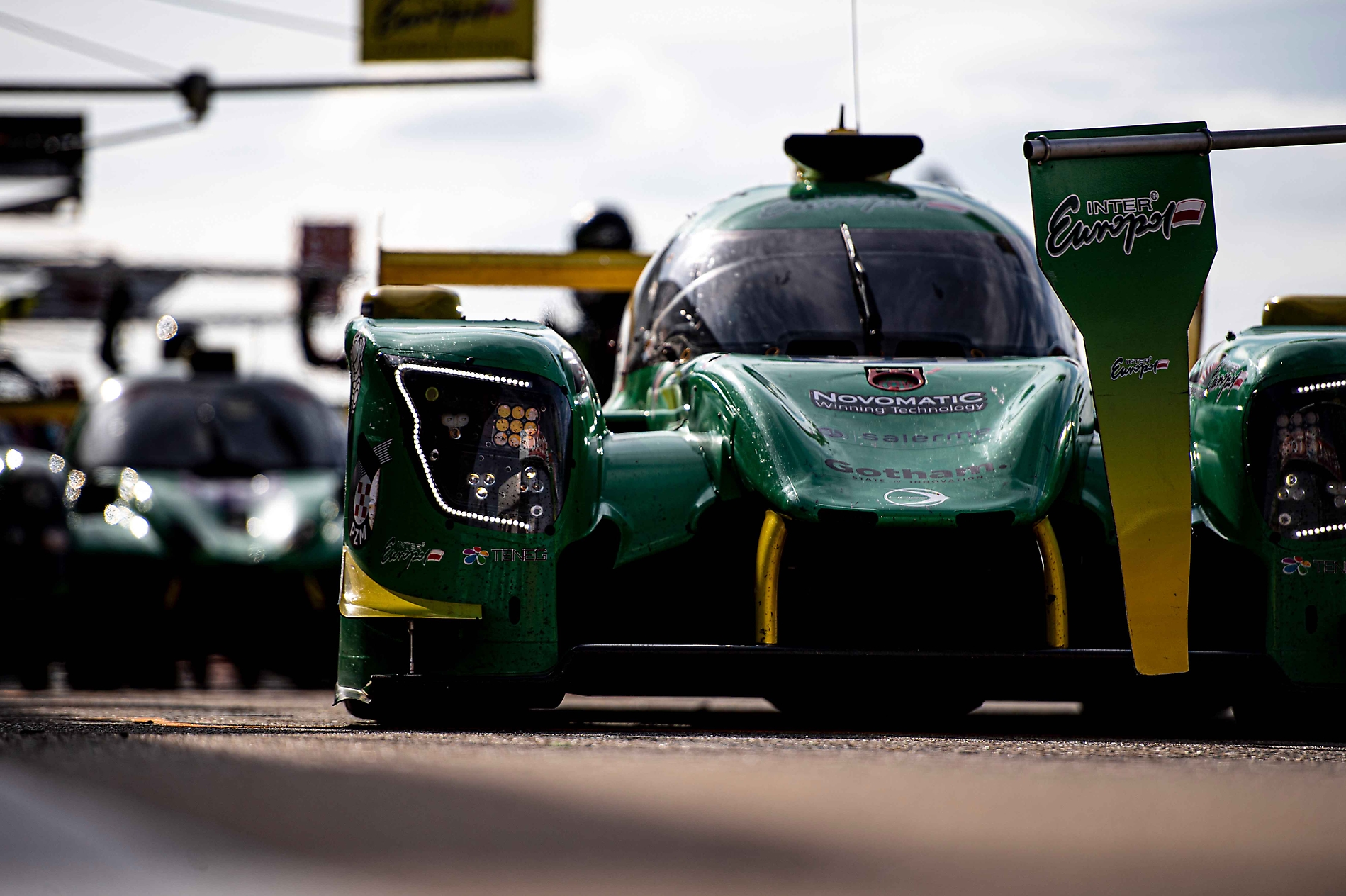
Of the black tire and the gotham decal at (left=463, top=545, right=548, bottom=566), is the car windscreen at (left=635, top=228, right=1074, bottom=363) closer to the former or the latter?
the gotham decal at (left=463, top=545, right=548, bottom=566)

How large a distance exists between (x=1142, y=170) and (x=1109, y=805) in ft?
6.03

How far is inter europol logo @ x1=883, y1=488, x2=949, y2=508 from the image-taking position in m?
4.12

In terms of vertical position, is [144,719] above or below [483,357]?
below

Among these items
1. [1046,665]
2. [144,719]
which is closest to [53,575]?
[144,719]

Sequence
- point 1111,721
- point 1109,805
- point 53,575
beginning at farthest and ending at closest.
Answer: point 53,575 → point 1111,721 → point 1109,805

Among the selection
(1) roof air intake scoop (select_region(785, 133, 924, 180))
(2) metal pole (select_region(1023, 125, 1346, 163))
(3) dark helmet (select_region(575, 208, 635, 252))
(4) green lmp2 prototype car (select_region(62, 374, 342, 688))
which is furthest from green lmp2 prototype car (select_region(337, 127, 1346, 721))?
(3) dark helmet (select_region(575, 208, 635, 252))

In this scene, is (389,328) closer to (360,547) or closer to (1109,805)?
(360,547)

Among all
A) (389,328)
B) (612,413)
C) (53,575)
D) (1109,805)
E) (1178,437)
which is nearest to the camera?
(1109,805)

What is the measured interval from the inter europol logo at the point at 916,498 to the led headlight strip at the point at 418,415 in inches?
34.2

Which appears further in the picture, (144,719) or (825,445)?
(144,719)

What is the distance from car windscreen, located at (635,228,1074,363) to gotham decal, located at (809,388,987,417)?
82 centimetres

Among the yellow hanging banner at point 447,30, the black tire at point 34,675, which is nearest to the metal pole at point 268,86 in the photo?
the yellow hanging banner at point 447,30

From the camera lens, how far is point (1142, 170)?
12.6 ft

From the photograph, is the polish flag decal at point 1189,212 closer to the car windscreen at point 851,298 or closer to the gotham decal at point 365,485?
the car windscreen at point 851,298
